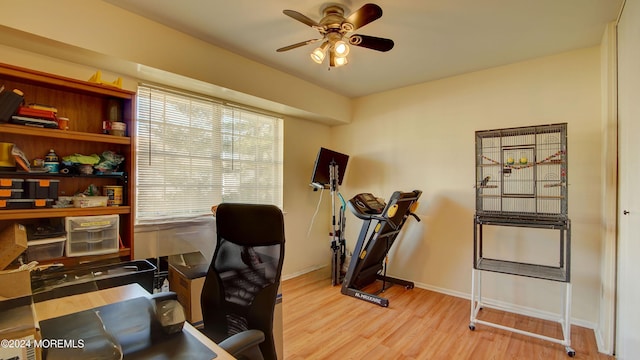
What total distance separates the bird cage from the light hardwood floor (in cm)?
109

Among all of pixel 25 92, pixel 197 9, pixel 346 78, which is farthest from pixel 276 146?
pixel 25 92

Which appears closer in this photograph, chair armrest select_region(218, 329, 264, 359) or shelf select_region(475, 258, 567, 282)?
chair armrest select_region(218, 329, 264, 359)

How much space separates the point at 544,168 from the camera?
273cm

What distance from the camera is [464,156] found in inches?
135

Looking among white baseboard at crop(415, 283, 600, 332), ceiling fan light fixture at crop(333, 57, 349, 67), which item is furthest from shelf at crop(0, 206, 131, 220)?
white baseboard at crop(415, 283, 600, 332)

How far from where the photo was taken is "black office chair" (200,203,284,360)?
1.44m

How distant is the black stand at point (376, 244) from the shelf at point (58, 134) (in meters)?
2.31

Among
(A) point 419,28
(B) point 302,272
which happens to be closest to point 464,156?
(A) point 419,28

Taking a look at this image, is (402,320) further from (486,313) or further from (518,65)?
(518,65)

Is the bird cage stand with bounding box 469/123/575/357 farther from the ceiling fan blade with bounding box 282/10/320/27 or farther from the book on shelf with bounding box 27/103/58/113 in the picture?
the book on shelf with bounding box 27/103/58/113

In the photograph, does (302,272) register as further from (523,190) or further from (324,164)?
(523,190)

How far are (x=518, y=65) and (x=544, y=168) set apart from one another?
1.17 meters

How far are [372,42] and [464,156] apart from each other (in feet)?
6.48

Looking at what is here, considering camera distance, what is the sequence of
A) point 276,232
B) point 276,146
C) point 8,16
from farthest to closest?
point 276,146
point 8,16
point 276,232
